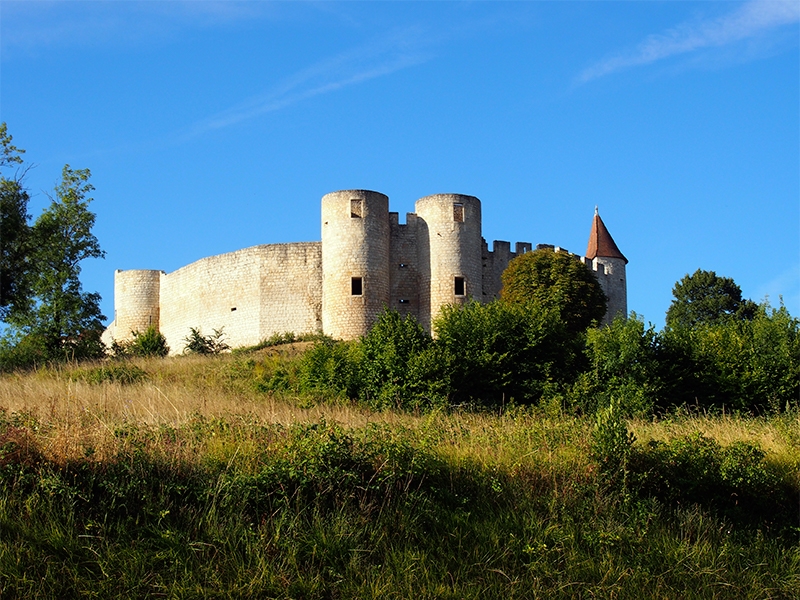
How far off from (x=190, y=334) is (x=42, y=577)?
1076 inches

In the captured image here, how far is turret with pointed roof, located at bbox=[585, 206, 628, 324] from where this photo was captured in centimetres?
3694

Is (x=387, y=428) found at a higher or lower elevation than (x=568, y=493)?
higher

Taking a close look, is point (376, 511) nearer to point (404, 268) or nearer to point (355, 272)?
point (355, 272)

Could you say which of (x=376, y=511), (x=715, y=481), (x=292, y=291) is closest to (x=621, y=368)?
(x=715, y=481)

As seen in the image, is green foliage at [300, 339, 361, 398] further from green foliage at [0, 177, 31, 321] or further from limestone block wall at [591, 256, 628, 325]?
limestone block wall at [591, 256, 628, 325]

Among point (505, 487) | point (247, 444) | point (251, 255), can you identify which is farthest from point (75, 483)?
point (251, 255)

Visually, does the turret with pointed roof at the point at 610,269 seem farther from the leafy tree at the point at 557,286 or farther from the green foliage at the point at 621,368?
the green foliage at the point at 621,368

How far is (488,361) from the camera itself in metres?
21.3

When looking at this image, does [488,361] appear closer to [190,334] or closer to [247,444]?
[247,444]

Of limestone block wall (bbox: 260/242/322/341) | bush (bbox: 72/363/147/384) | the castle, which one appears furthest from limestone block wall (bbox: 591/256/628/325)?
bush (bbox: 72/363/147/384)

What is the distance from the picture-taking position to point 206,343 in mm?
32750

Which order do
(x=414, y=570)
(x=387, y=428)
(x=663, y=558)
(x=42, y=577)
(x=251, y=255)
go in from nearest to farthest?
1. (x=42, y=577)
2. (x=414, y=570)
3. (x=663, y=558)
4. (x=387, y=428)
5. (x=251, y=255)

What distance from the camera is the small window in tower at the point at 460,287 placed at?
104 ft

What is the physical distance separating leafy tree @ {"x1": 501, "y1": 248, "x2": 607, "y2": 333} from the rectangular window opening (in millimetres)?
2354
